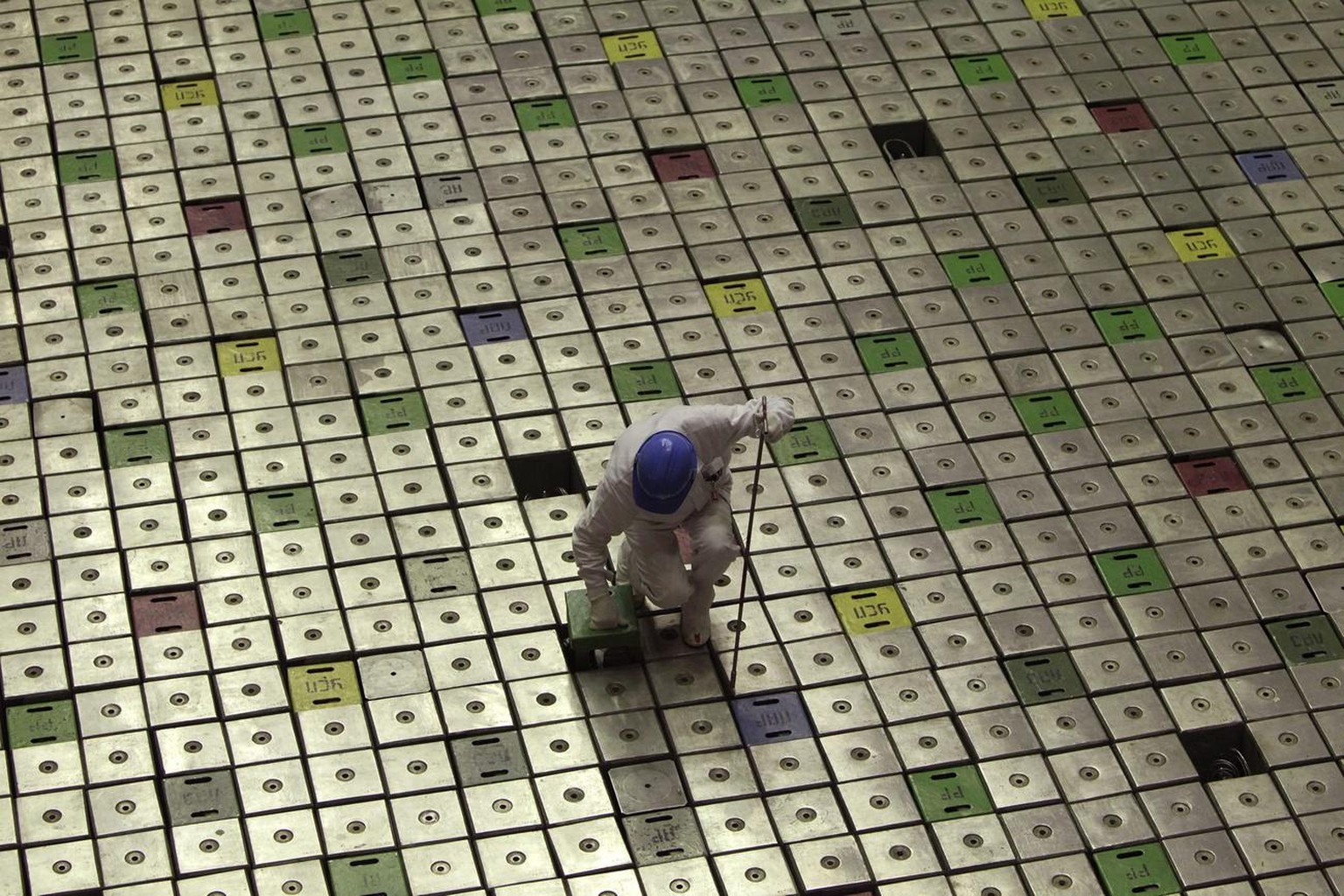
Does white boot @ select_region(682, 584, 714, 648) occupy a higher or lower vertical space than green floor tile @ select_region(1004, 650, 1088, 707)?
higher

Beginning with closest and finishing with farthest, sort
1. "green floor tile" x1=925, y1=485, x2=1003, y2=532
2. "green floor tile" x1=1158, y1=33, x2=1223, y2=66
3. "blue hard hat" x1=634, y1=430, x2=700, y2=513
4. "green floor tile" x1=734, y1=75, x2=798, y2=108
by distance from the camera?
"blue hard hat" x1=634, y1=430, x2=700, y2=513 → "green floor tile" x1=925, y1=485, x2=1003, y2=532 → "green floor tile" x1=734, y1=75, x2=798, y2=108 → "green floor tile" x1=1158, y1=33, x2=1223, y2=66

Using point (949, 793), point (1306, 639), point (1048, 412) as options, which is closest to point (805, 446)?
point (1048, 412)

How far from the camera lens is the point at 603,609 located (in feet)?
28.5

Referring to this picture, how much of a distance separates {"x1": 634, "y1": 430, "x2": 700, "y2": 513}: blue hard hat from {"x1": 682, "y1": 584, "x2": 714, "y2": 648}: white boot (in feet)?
2.01

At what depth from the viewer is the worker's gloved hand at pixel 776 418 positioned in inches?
335

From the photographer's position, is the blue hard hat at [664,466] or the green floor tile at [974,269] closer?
the blue hard hat at [664,466]

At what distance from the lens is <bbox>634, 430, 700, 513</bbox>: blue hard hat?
26.9ft

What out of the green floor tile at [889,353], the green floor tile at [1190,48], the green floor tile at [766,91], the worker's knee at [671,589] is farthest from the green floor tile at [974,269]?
the worker's knee at [671,589]

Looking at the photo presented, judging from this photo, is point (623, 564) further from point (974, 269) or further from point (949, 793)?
point (974, 269)

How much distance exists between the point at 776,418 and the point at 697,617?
2.85ft

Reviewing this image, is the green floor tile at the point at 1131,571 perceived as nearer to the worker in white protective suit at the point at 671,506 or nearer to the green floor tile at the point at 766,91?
the worker in white protective suit at the point at 671,506

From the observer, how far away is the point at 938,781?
28.3 ft

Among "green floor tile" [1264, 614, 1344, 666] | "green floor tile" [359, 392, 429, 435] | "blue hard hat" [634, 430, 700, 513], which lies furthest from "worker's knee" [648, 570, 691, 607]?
"green floor tile" [1264, 614, 1344, 666]

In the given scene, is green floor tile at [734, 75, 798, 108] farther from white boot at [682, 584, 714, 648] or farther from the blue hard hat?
the blue hard hat
